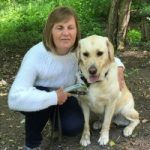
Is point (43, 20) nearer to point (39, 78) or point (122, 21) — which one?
point (122, 21)

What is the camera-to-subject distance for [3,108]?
529 cm

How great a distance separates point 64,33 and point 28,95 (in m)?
0.62

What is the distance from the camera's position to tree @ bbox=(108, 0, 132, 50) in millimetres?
7453

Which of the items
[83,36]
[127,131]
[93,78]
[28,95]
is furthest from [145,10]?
[28,95]

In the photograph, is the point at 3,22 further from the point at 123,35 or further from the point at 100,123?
the point at 100,123

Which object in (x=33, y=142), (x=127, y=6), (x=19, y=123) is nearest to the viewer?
(x=33, y=142)

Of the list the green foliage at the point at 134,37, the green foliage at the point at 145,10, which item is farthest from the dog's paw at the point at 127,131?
the green foliage at the point at 145,10

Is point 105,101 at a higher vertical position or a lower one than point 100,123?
higher

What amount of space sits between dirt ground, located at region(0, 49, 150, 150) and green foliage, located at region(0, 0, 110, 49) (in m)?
1.70

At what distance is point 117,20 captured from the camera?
755 centimetres

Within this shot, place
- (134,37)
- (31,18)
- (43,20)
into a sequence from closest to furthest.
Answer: (134,37) → (43,20) → (31,18)

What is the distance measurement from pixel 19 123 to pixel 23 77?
1.25 m

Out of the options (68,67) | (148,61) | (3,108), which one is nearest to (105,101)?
(68,67)

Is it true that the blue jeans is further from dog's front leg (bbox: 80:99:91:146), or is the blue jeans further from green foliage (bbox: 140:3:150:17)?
green foliage (bbox: 140:3:150:17)
